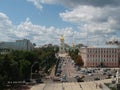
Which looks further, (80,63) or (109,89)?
(80,63)

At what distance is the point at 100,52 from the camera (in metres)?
190

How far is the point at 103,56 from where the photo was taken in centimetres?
18975

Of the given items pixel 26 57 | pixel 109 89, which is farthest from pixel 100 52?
pixel 109 89

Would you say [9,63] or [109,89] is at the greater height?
[9,63]

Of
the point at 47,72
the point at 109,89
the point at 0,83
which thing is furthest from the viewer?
the point at 47,72

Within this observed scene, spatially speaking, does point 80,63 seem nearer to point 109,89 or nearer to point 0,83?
point 109,89

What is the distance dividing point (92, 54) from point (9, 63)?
110516 millimetres

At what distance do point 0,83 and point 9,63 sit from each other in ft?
49.6

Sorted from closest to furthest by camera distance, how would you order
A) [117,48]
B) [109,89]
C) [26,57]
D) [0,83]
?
1. [0,83]
2. [109,89]
3. [26,57]
4. [117,48]

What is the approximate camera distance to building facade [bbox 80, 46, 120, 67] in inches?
7449

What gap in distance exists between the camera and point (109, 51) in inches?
7466

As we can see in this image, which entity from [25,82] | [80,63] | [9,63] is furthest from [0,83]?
[80,63]

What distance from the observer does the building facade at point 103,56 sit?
18921 cm

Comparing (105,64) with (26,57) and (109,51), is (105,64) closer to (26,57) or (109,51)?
(109,51)
